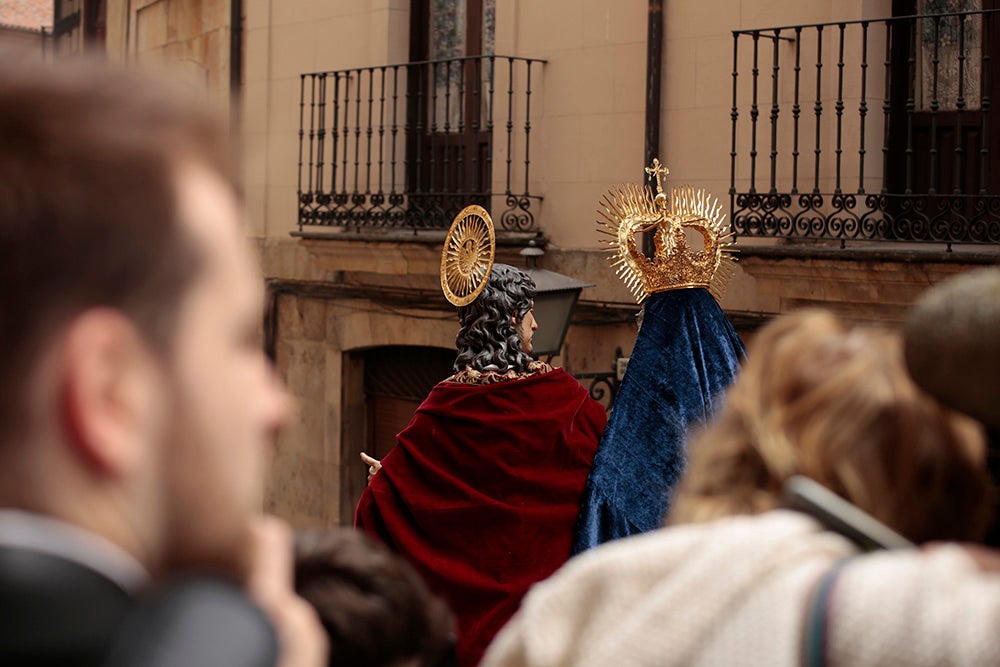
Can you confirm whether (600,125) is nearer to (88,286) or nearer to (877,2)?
(877,2)

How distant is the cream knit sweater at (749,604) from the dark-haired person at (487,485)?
8.29 feet

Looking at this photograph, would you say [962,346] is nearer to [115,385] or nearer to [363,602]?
[363,602]

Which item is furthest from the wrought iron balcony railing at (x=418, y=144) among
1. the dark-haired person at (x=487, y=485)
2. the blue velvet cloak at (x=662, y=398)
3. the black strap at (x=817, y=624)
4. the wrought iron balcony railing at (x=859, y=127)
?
the black strap at (x=817, y=624)

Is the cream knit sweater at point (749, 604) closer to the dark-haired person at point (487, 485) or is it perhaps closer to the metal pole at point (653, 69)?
the dark-haired person at point (487, 485)

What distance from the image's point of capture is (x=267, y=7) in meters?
9.45

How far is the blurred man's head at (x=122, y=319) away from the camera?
711 mm

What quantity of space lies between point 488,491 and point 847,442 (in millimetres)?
2716

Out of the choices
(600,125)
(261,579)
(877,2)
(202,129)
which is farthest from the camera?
(600,125)

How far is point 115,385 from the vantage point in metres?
0.72

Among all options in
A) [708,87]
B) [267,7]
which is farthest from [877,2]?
[267,7]

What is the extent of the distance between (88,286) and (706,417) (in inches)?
111

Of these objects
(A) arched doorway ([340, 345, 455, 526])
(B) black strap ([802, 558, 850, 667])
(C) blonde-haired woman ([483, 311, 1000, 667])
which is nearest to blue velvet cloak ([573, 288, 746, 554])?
(C) blonde-haired woman ([483, 311, 1000, 667])

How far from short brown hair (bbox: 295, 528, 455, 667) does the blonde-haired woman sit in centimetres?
14

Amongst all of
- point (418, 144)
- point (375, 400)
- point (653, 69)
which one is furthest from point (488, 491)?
point (375, 400)
